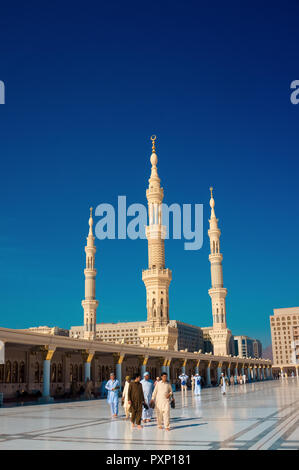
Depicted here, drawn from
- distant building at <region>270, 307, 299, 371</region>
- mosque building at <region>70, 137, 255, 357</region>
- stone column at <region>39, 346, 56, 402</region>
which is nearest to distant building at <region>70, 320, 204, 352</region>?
distant building at <region>270, 307, 299, 371</region>

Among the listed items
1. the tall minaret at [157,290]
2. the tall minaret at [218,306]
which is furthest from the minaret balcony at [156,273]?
the tall minaret at [218,306]

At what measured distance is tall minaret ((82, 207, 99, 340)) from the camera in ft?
191

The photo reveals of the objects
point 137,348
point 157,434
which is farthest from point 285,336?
point 157,434

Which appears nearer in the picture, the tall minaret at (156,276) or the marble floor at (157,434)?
the marble floor at (157,434)

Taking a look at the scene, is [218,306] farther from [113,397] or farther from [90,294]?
[113,397]

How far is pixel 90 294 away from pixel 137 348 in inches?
1151

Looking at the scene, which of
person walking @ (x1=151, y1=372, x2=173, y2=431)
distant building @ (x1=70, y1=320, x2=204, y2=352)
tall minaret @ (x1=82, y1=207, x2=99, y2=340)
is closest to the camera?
person walking @ (x1=151, y1=372, x2=173, y2=431)

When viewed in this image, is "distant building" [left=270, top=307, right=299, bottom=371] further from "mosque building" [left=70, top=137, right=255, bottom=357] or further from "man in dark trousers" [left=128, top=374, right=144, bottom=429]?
"man in dark trousers" [left=128, top=374, right=144, bottom=429]

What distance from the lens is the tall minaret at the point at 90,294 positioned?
58281mm

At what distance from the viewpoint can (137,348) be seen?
31062 millimetres

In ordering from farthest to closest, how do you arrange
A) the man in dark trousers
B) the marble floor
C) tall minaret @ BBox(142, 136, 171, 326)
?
tall minaret @ BBox(142, 136, 171, 326)
the man in dark trousers
the marble floor

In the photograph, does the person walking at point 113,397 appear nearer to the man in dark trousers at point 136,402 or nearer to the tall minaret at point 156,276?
the man in dark trousers at point 136,402
